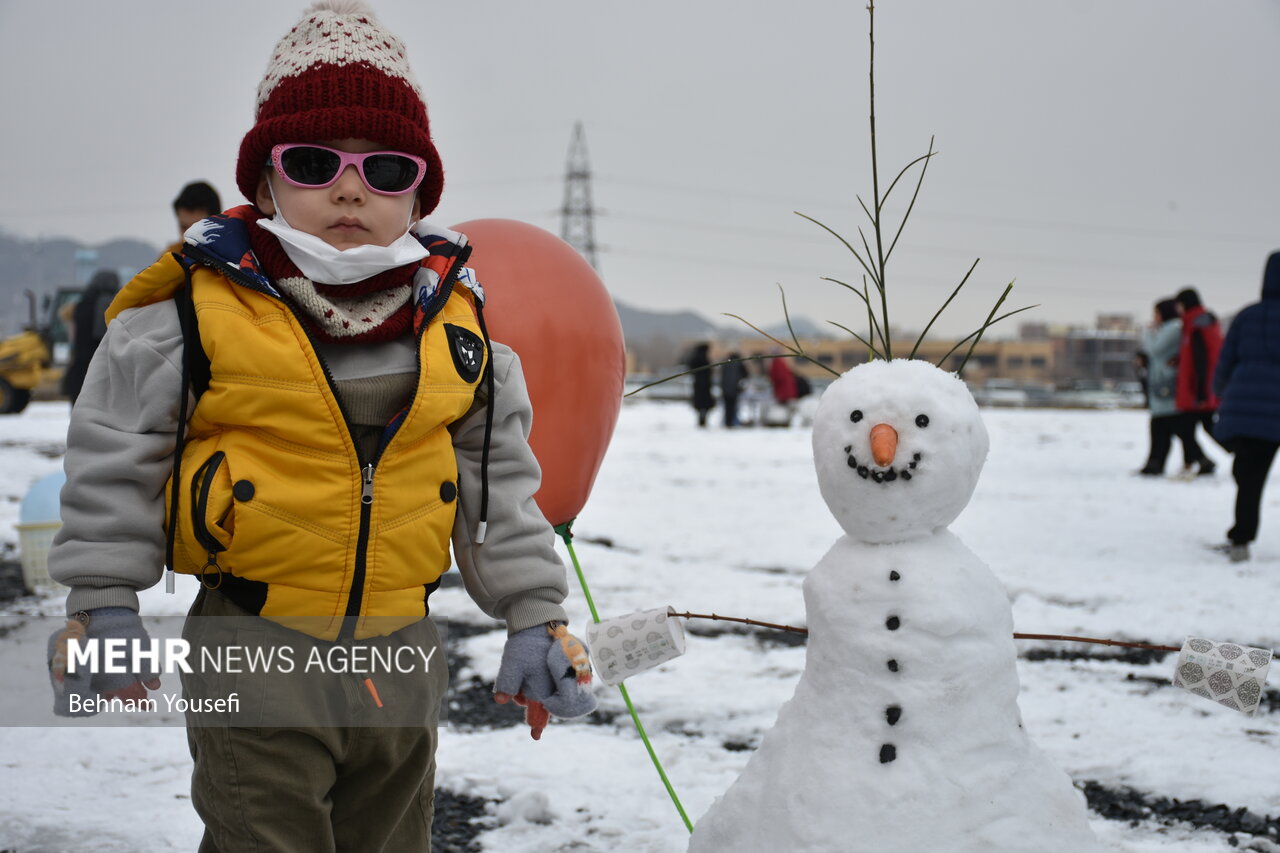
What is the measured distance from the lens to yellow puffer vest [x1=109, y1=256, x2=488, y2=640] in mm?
1596

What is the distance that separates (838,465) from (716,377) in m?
17.8

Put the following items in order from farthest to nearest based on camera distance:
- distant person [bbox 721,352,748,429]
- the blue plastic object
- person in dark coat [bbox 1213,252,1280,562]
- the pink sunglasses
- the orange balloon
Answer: distant person [bbox 721,352,748,429] < person in dark coat [bbox 1213,252,1280,562] < the blue plastic object < the orange balloon < the pink sunglasses

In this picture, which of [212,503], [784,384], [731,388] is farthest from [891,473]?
[784,384]

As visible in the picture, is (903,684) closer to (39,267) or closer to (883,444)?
(883,444)

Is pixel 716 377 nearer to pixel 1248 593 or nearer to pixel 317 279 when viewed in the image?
pixel 1248 593

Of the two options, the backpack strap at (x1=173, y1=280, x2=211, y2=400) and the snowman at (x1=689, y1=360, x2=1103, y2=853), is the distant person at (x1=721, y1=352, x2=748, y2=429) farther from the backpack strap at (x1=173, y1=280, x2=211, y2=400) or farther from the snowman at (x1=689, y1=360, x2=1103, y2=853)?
the backpack strap at (x1=173, y1=280, x2=211, y2=400)

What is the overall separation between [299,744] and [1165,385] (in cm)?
960

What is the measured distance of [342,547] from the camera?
1.64 m

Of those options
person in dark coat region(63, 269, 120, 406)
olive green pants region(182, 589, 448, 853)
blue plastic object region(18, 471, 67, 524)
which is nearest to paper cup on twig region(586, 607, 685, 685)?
olive green pants region(182, 589, 448, 853)

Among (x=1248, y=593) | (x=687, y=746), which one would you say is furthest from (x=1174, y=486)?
(x=687, y=746)

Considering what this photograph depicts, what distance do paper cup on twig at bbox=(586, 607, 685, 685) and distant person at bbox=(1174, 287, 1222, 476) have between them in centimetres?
814

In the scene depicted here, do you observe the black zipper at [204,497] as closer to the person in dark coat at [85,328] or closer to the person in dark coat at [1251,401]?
the person in dark coat at [85,328]

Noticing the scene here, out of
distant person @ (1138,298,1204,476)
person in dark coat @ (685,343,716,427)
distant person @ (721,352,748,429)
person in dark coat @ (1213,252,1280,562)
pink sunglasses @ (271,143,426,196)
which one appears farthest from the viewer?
distant person @ (721,352,748,429)

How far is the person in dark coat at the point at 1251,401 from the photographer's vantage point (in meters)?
6.00
